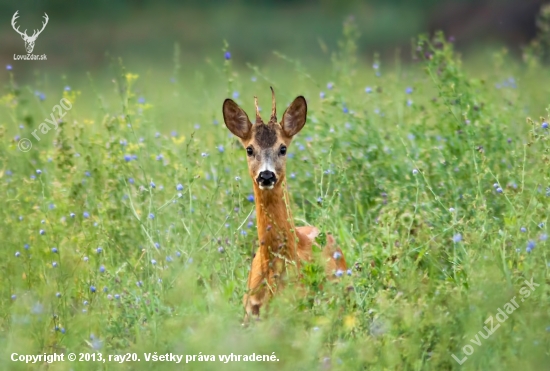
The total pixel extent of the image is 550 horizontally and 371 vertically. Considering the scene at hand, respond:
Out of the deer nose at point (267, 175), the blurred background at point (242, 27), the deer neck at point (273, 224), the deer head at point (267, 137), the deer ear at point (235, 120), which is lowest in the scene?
the deer neck at point (273, 224)

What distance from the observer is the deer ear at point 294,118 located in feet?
20.5

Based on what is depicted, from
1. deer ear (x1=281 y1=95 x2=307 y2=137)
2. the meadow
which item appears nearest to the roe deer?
deer ear (x1=281 y1=95 x2=307 y2=137)

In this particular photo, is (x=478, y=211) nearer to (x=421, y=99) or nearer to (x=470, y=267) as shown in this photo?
(x=470, y=267)

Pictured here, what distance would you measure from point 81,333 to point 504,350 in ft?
6.69

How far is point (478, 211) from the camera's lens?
530cm

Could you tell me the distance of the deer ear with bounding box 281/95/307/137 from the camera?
6262mm

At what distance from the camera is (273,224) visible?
5.85 m

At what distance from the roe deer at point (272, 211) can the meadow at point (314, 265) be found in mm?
145

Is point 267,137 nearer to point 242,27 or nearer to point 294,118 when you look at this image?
point 294,118

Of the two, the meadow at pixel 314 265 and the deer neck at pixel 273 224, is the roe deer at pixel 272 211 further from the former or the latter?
the meadow at pixel 314 265

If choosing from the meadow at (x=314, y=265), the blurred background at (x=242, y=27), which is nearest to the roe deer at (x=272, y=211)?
the meadow at (x=314, y=265)

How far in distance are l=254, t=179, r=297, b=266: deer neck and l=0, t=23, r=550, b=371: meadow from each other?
15 cm

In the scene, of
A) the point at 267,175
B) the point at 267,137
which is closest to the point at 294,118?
the point at 267,137

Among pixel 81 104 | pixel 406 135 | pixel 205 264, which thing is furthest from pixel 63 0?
pixel 205 264
